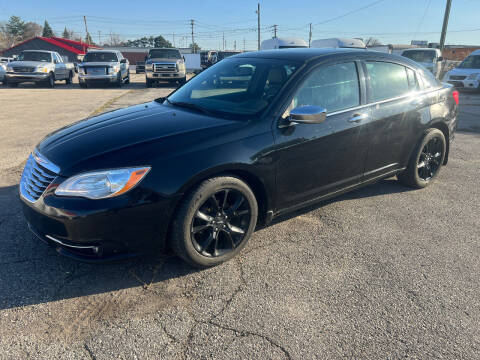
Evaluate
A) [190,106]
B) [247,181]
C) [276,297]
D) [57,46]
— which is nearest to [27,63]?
[190,106]

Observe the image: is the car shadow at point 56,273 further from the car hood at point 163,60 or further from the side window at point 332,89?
the car hood at point 163,60

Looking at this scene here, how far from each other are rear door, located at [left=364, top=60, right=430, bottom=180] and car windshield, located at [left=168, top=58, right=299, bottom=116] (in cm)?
104

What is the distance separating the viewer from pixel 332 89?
3506 mm

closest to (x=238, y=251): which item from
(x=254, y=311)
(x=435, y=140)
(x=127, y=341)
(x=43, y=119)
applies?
(x=254, y=311)

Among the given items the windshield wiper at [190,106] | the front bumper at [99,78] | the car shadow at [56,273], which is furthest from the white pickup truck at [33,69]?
the car shadow at [56,273]

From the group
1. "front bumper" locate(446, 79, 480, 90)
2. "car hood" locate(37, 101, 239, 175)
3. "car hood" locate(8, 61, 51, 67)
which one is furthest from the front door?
"car hood" locate(8, 61, 51, 67)

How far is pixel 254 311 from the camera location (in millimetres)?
2457

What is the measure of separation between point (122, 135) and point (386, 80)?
2.87m

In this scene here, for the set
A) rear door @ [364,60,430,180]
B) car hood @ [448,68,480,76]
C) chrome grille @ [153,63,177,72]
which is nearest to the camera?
rear door @ [364,60,430,180]

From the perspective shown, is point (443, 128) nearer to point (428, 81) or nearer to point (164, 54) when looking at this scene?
point (428, 81)

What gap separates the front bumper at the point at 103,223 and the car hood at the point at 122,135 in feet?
0.85

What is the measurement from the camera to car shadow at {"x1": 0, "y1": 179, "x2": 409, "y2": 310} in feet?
8.47

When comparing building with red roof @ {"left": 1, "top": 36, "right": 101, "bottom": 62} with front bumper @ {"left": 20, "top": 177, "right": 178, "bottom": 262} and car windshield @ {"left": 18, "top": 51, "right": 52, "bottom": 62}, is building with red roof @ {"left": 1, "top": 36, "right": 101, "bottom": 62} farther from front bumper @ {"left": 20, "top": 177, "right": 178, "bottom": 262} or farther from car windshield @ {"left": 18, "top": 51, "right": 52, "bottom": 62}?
front bumper @ {"left": 20, "top": 177, "right": 178, "bottom": 262}

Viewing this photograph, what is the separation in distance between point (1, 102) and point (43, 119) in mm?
4916
